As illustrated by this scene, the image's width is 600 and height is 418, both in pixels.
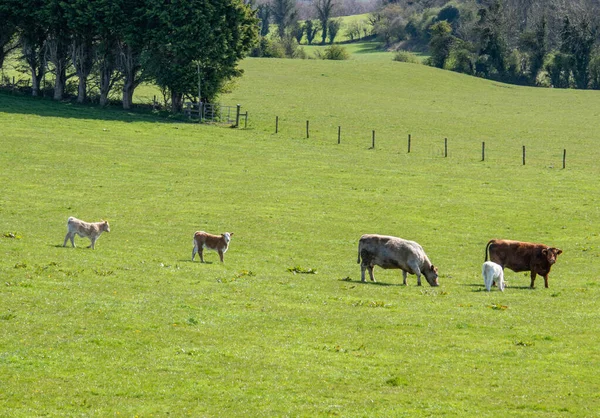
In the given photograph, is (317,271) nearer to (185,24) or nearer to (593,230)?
(593,230)

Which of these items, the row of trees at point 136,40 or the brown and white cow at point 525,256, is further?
the row of trees at point 136,40

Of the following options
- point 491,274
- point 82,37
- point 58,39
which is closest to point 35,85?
point 58,39

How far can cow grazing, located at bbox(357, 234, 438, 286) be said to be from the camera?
29734 mm

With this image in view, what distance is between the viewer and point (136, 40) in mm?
80188

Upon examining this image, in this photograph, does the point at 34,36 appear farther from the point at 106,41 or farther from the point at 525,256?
the point at 525,256

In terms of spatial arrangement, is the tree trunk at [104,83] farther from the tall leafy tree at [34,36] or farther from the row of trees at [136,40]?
the tall leafy tree at [34,36]

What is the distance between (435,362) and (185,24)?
63482 millimetres

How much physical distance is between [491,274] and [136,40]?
190 ft

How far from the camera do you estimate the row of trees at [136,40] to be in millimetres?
79312

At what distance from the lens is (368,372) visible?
64.2ft

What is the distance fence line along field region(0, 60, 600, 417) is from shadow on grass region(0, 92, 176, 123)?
0.63 metres

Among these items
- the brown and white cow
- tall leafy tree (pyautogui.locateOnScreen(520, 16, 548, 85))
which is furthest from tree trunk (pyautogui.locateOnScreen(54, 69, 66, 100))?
tall leafy tree (pyautogui.locateOnScreen(520, 16, 548, 85))

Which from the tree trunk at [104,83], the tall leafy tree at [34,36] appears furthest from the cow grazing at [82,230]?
the tree trunk at [104,83]

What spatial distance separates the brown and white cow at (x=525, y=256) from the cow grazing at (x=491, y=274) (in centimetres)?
159
